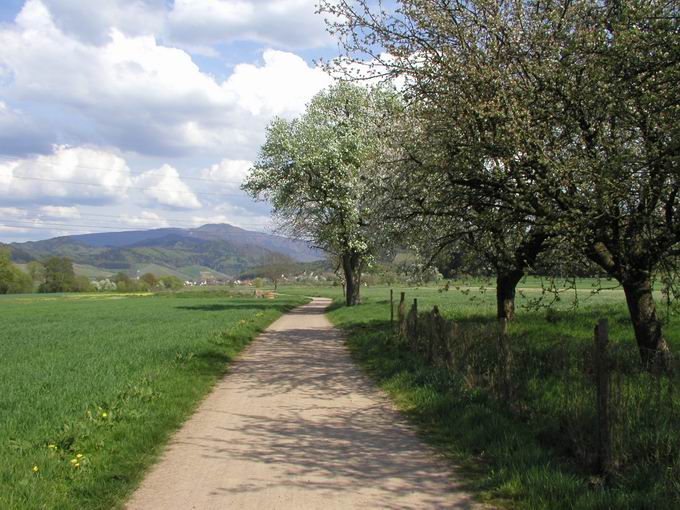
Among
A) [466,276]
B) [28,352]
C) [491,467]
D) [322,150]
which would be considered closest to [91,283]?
[322,150]

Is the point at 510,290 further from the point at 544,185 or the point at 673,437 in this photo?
the point at 673,437

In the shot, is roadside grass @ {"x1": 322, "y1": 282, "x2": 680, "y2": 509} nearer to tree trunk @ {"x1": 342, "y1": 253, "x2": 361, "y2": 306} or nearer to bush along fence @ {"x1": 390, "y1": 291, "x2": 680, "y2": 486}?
bush along fence @ {"x1": 390, "y1": 291, "x2": 680, "y2": 486}

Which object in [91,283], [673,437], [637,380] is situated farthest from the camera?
[91,283]

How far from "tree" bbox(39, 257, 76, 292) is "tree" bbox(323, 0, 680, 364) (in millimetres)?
122679

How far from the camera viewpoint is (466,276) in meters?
15.9

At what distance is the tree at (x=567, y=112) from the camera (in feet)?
26.7

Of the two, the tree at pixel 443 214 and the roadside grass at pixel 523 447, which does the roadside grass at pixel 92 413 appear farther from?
the tree at pixel 443 214

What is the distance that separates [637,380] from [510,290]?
11.1 metres

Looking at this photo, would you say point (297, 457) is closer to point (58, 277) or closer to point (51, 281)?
point (58, 277)

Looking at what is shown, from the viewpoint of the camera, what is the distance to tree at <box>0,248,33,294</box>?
115562mm

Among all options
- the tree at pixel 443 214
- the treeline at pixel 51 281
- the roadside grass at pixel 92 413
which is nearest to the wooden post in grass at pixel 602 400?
the tree at pixel 443 214

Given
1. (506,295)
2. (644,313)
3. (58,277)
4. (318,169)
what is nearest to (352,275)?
(318,169)

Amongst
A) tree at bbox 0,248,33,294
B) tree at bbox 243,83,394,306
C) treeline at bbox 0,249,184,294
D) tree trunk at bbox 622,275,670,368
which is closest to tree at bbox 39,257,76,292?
treeline at bbox 0,249,184,294

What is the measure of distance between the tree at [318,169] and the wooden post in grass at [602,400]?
90.4 feet
